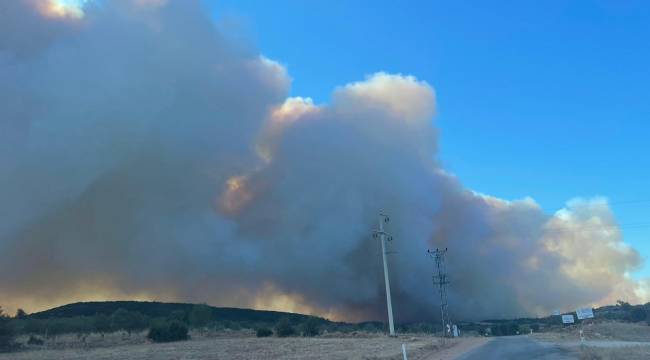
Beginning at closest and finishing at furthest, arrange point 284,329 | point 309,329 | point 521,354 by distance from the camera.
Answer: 1. point 521,354
2. point 284,329
3. point 309,329

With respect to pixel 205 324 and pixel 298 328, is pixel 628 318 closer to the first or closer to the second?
pixel 298 328

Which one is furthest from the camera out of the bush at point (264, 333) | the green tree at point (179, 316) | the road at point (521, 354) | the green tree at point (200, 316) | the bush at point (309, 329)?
the green tree at point (200, 316)

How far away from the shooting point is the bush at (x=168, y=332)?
79.6 m

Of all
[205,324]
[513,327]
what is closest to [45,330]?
[205,324]

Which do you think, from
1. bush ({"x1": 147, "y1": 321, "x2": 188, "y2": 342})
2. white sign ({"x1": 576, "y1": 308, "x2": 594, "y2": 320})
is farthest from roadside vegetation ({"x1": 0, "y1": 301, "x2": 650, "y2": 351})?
white sign ({"x1": 576, "y1": 308, "x2": 594, "y2": 320})

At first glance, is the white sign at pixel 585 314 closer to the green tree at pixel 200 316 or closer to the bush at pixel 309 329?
the bush at pixel 309 329

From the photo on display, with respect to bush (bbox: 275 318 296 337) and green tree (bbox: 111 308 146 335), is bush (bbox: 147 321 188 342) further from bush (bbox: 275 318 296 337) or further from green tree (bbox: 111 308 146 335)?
green tree (bbox: 111 308 146 335)

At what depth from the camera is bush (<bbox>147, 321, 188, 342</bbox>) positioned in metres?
79.6

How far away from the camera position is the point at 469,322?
186m

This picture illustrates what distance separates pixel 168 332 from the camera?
265ft

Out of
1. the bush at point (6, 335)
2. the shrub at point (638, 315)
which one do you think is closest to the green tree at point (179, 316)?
the bush at point (6, 335)

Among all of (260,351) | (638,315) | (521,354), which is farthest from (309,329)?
(638,315)

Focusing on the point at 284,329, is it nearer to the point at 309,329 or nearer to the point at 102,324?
the point at 309,329

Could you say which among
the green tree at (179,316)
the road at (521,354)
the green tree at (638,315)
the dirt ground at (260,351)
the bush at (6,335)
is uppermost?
the green tree at (179,316)
